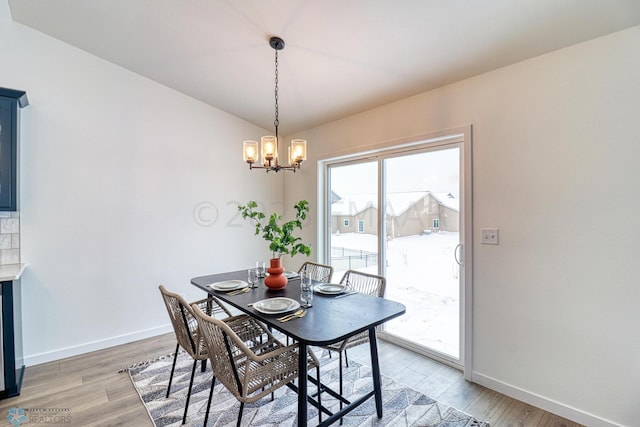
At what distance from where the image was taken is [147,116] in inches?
131

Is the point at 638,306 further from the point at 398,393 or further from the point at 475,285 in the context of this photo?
the point at 398,393

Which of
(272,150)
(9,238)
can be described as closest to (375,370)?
(272,150)

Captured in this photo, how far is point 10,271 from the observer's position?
7.78 ft

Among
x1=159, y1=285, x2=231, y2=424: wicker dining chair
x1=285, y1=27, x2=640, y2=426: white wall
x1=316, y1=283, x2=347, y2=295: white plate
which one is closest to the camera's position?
x1=285, y1=27, x2=640, y2=426: white wall

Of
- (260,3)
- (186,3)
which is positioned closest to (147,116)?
(186,3)

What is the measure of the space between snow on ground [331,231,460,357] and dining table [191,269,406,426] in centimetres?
105

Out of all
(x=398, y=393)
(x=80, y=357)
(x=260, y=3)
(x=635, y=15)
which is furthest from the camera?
(x=80, y=357)

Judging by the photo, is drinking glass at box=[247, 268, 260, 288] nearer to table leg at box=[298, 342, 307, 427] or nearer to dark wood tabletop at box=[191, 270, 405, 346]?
dark wood tabletop at box=[191, 270, 405, 346]

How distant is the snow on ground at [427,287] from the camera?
2774mm

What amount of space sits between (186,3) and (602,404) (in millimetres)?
3917

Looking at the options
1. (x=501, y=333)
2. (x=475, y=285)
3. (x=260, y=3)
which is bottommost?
(x=501, y=333)

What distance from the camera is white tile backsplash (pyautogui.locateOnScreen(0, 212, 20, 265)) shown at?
2621 mm

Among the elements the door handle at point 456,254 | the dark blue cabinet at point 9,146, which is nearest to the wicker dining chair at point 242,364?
the door handle at point 456,254

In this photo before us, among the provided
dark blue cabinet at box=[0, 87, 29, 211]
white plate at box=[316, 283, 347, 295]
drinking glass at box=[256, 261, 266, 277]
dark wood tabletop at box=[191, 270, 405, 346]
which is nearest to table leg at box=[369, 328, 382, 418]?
dark wood tabletop at box=[191, 270, 405, 346]
